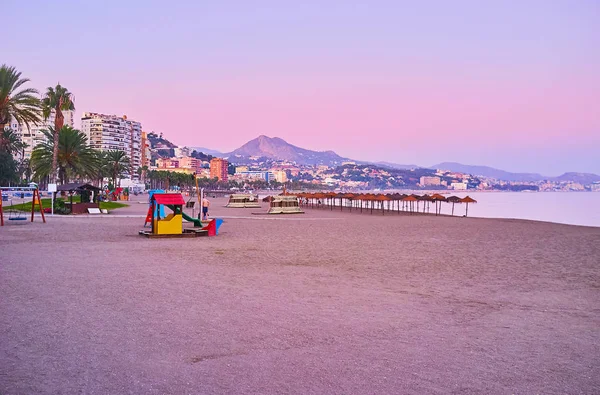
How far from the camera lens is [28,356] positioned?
5.26 m

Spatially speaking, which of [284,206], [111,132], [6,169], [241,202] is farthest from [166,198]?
[111,132]

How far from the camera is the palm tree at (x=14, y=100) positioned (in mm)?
32219

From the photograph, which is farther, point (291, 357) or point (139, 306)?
point (139, 306)

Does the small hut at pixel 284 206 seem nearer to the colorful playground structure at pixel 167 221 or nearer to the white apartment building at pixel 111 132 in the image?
the colorful playground structure at pixel 167 221

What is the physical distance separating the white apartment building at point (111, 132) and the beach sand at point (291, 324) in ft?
520

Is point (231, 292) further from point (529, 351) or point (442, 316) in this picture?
point (529, 351)

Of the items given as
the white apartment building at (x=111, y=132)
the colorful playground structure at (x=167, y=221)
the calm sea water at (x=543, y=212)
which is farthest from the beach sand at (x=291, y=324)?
the white apartment building at (x=111, y=132)

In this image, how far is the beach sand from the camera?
4.81 m

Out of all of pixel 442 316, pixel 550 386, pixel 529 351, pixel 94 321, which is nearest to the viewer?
pixel 550 386

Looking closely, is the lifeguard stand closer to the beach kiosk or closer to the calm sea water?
the beach kiosk

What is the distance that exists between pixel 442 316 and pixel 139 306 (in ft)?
12.9

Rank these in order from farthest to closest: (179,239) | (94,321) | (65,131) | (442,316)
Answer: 1. (65,131)
2. (179,239)
3. (442,316)
4. (94,321)

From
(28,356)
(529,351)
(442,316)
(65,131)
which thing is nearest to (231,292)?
(442,316)

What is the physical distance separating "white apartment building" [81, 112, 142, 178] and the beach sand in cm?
15857
